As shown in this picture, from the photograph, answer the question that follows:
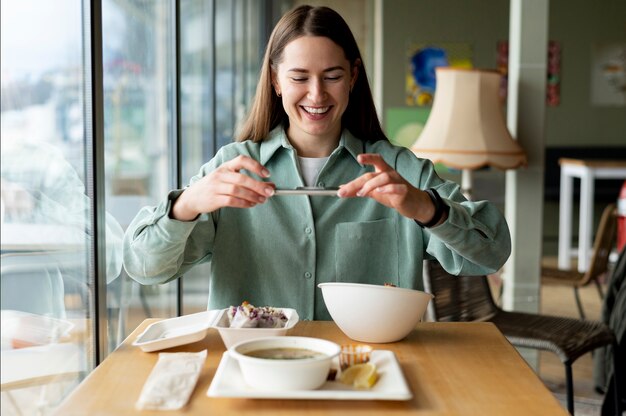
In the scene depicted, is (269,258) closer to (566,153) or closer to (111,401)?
(111,401)

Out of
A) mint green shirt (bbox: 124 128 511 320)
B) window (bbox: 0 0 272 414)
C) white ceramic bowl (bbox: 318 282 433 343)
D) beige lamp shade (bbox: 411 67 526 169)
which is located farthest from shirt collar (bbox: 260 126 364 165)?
beige lamp shade (bbox: 411 67 526 169)

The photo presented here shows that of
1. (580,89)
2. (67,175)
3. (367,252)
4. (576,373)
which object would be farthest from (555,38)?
(67,175)

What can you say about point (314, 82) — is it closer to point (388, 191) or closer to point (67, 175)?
point (388, 191)

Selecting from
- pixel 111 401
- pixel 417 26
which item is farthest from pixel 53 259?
pixel 417 26

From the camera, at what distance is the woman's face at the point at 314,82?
172 cm

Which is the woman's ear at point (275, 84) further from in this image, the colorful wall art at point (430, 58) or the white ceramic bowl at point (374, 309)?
the colorful wall art at point (430, 58)

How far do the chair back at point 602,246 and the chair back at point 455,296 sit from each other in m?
1.26

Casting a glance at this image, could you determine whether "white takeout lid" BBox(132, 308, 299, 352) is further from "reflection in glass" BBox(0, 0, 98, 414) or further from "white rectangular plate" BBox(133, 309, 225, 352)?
"reflection in glass" BBox(0, 0, 98, 414)

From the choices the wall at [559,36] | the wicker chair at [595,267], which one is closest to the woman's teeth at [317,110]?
the wicker chair at [595,267]

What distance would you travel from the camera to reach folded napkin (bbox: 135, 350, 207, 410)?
3.77 ft

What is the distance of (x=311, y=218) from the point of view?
1.80m

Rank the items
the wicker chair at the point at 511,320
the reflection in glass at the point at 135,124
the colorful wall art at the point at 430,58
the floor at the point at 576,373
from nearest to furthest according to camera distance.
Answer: the reflection in glass at the point at 135,124, the wicker chair at the point at 511,320, the floor at the point at 576,373, the colorful wall art at the point at 430,58

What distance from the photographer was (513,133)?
4.19 m

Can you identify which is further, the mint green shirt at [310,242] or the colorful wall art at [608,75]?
the colorful wall art at [608,75]
